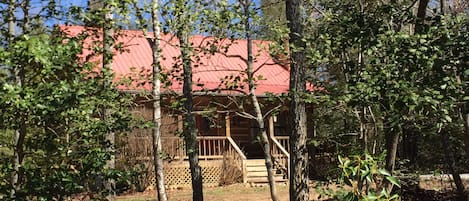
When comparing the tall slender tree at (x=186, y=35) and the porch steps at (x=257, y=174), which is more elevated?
the tall slender tree at (x=186, y=35)

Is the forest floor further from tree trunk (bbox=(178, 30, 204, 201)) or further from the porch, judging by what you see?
tree trunk (bbox=(178, 30, 204, 201))

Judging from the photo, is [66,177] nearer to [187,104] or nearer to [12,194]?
[12,194]

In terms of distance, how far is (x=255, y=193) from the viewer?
14797 mm

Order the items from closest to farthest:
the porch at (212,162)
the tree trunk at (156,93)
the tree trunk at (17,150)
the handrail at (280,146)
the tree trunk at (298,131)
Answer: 1. the tree trunk at (17,150)
2. the tree trunk at (298,131)
3. the tree trunk at (156,93)
4. the porch at (212,162)
5. the handrail at (280,146)

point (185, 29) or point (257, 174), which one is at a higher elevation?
point (185, 29)

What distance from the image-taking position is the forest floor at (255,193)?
12883 millimetres

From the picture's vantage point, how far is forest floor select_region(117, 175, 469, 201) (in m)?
12.9

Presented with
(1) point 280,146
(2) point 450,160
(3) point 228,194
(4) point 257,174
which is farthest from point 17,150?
(1) point 280,146

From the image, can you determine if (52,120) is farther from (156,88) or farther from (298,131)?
(156,88)

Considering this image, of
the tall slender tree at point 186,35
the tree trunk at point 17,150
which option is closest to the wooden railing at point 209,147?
the tall slender tree at point 186,35

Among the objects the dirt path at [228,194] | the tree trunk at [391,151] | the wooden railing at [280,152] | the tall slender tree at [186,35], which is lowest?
the dirt path at [228,194]

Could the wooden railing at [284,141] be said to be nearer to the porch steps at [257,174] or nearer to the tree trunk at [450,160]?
the porch steps at [257,174]

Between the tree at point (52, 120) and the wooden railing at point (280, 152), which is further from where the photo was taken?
the wooden railing at point (280, 152)

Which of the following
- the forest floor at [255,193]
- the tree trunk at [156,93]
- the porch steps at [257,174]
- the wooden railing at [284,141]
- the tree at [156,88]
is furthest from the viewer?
the wooden railing at [284,141]
